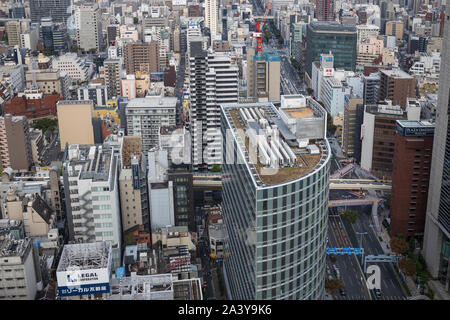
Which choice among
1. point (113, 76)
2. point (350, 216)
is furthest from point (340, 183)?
point (113, 76)

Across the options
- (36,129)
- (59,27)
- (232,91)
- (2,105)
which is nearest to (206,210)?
(232,91)

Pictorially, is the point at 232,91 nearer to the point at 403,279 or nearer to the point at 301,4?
the point at 403,279

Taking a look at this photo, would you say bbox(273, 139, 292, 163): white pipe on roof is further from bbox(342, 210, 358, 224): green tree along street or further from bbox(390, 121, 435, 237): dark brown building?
bbox(342, 210, 358, 224): green tree along street

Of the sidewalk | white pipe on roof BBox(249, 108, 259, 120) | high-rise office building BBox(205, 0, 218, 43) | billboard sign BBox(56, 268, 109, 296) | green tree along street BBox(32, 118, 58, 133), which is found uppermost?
high-rise office building BBox(205, 0, 218, 43)

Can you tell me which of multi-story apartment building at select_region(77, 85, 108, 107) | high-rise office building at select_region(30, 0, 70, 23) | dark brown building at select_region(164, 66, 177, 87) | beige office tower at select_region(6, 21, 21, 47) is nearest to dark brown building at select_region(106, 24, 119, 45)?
beige office tower at select_region(6, 21, 21, 47)

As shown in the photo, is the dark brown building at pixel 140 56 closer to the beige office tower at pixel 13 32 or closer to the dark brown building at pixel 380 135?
the beige office tower at pixel 13 32

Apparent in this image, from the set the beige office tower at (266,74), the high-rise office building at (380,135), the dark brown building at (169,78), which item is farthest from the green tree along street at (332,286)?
the dark brown building at (169,78)

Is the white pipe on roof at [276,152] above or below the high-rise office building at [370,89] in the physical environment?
above

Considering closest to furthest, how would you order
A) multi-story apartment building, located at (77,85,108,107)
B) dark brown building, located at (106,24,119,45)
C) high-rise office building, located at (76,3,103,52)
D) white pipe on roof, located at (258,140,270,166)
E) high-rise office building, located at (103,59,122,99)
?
1. white pipe on roof, located at (258,140,270,166)
2. multi-story apartment building, located at (77,85,108,107)
3. high-rise office building, located at (103,59,122,99)
4. high-rise office building, located at (76,3,103,52)
5. dark brown building, located at (106,24,119,45)
